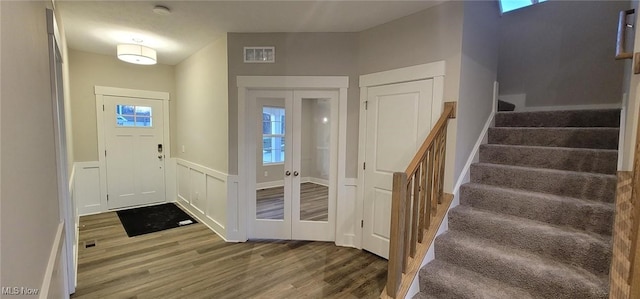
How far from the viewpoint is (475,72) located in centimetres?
264

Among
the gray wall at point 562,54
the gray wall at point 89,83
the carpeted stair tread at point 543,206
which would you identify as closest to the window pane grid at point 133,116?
the gray wall at point 89,83

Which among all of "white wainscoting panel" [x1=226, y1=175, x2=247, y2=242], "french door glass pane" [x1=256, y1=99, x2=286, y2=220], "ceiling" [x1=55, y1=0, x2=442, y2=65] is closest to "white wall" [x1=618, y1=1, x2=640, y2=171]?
"ceiling" [x1=55, y1=0, x2=442, y2=65]

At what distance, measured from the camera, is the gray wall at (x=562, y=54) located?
3.22 metres

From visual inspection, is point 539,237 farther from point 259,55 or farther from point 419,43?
point 259,55

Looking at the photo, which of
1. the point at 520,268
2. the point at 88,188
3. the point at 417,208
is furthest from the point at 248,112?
the point at 88,188

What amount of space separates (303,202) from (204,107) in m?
1.98

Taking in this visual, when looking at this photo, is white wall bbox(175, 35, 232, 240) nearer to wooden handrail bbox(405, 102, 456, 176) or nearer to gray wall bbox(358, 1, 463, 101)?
gray wall bbox(358, 1, 463, 101)

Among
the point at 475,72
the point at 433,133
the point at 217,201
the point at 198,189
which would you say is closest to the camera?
the point at 433,133

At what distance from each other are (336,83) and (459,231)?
6.56 feet

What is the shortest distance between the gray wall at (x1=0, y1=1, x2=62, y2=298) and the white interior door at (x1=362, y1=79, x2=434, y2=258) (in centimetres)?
263

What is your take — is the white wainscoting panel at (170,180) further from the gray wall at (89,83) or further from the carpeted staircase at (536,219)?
the carpeted staircase at (536,219)

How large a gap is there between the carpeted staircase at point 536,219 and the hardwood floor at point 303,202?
4.99 ft

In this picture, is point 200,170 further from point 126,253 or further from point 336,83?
point 336,83

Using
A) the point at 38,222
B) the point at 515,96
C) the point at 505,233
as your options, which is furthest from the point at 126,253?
the point at 515,96
